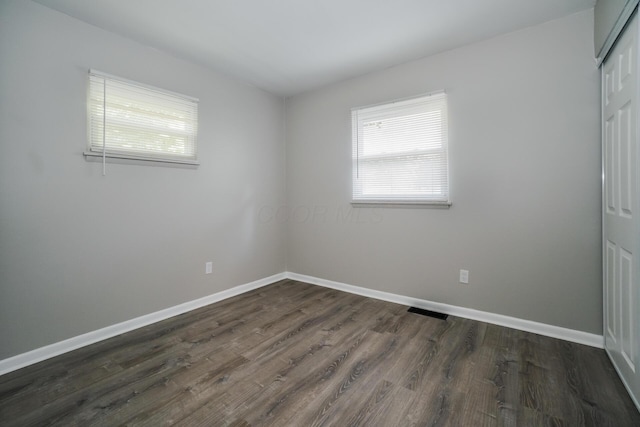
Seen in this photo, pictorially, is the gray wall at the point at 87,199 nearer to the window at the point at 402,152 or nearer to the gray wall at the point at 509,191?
the window at the point at 402,152

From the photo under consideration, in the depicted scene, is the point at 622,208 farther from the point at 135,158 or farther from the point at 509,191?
the point at 135,158

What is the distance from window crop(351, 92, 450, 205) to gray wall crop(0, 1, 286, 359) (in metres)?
1.47

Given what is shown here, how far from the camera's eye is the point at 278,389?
166 cm

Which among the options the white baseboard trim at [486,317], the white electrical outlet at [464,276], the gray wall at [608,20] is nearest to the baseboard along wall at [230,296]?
the white baseboard trim at [486,317]

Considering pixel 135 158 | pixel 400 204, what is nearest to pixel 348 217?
pixel 400 204

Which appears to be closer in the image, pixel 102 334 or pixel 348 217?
pixel 102 334

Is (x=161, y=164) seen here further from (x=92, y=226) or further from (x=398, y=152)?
(x=398, y=152)

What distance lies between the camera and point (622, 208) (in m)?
1.69

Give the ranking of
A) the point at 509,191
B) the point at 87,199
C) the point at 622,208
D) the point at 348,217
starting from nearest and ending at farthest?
1. the point at 622,208
2. the point at 87,199
3. the point at 509,191
4. the point at 348,217

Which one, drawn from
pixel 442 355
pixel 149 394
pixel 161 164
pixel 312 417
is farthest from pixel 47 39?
pixel 442 355

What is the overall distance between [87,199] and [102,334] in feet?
3.61

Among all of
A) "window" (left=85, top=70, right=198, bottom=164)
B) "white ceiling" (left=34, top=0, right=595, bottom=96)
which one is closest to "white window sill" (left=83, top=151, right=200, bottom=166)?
"window" (left=85, top=70, right=198, bottom=164)

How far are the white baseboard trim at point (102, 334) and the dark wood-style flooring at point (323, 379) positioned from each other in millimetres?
78

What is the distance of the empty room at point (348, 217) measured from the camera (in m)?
1.62
